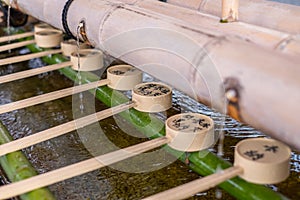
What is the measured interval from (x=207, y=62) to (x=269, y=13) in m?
0.92

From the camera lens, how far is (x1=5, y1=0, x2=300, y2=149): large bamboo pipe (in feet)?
5.54

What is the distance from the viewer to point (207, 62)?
2.00m

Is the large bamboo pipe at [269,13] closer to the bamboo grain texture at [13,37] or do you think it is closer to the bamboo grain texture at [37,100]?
the bamboo grain texture at [37,100]

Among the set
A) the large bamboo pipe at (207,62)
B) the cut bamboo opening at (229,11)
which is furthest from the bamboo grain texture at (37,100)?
the cut bamboo opening at (229,11)

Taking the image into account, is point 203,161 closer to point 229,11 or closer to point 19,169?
point 229,11

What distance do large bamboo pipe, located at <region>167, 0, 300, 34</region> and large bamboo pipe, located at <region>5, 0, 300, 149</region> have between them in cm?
Answer: 65

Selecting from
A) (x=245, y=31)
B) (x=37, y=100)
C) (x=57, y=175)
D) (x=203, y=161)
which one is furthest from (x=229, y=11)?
(x=37, y=100)

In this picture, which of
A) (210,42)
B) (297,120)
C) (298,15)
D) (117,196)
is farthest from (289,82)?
(117,196)

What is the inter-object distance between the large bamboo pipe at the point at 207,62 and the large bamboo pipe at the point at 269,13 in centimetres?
65

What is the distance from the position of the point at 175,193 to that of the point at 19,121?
1.97m

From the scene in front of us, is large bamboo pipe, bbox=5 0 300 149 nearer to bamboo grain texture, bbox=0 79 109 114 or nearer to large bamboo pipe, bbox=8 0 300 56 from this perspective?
large bamboo pipe, bbox=8 0 300 56

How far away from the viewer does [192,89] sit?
215 cm

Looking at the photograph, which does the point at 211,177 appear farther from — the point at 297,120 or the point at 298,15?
the point at 298,15

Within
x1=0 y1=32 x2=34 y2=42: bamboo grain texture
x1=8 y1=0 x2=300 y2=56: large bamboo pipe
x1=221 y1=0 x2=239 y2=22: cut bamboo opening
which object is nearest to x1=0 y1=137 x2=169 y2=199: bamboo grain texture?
x1=8 y1=0 x2=300 y2=56: large bamboo pipe
